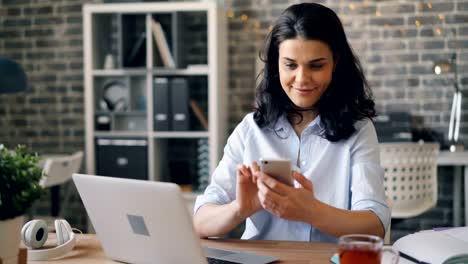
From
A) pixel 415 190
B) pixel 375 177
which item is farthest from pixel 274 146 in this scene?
pixel 415 190

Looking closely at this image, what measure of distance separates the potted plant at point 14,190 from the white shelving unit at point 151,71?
2592mm

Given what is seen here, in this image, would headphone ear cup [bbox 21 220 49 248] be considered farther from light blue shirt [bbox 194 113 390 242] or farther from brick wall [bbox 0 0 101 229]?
brick wall [bbox 0 0 101 229]

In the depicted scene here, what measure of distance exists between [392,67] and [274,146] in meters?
2.30

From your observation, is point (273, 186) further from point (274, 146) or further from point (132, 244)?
point (274, 146)

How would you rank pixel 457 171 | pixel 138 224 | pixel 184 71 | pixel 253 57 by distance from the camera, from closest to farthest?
pixel 138 224, pixel 457 171, pixel 184 71, pixel 253 57

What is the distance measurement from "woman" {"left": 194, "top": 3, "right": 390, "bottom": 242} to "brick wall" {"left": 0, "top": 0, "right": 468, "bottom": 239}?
2110 mm

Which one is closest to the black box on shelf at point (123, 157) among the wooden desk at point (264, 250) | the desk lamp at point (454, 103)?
the desk lamp at point (454, 103)

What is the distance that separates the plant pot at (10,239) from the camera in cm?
117

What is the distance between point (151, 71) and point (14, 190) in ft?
8.87

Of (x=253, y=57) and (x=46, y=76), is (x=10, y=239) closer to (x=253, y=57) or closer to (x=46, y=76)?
(x=253, y=57)

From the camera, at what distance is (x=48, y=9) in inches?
169

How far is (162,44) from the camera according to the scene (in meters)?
3.83

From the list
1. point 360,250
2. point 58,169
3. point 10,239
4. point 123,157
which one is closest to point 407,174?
point 123,157

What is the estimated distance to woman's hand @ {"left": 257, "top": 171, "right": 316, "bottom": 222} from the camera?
1401 millimetres
